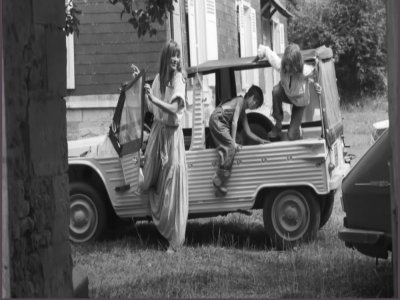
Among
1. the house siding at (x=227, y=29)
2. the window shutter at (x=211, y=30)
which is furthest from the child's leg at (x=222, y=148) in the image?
the house siding at (x=227, y=29)

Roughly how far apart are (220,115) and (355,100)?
30175 millimetres

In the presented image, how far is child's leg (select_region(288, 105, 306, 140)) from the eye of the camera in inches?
380

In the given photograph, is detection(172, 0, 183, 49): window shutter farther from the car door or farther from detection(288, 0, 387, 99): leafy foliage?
detection(288, 0, 387, 99): leafy foliage

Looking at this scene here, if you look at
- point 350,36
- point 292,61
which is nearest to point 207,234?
point 292,61

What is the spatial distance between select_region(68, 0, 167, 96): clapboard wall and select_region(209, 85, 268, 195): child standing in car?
641 centimetres

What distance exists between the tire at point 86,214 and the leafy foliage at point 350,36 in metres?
30.4

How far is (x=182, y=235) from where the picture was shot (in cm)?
971

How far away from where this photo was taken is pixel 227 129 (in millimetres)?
9680

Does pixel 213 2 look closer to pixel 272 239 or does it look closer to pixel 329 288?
pixel 272 239

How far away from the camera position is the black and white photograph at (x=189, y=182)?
204 inches

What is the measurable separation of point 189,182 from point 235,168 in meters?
0.55

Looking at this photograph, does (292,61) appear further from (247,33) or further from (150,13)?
(247,33)

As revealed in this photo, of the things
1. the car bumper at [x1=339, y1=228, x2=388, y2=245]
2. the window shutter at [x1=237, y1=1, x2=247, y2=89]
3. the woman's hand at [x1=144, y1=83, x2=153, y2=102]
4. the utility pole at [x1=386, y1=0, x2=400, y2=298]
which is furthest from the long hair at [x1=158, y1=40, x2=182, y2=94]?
the window shutter at [x1=237, y1=1, x2=247, y2=89]

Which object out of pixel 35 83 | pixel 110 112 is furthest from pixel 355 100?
pixel 35 83
